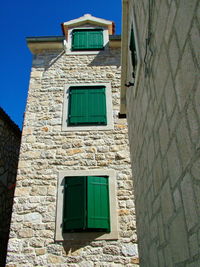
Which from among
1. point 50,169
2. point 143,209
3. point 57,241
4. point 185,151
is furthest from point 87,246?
point 185,151

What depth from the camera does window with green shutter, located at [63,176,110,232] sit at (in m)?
5.49

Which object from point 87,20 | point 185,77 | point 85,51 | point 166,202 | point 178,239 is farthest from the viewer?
point 87,20

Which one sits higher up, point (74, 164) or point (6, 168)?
point (6, 168)

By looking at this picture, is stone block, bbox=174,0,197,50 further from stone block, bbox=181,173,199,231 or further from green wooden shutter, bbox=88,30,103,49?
green wooden shutter, bbox=88,30,103,49

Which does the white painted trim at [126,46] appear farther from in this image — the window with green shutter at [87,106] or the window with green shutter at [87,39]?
the window with green shutter at [87,39]

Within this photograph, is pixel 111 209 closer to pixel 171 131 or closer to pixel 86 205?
pixel 86 205

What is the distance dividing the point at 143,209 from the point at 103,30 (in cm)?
760

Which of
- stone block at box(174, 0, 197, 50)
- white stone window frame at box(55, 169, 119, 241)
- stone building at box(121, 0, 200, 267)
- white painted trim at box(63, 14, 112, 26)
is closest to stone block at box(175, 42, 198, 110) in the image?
stone building at box(121, 0, 200, 267)

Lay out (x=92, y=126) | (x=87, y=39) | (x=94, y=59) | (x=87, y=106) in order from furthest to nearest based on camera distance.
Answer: (x=87, y=39), (x=94, y=59), (x=87, y=106), (x=92, y=126)

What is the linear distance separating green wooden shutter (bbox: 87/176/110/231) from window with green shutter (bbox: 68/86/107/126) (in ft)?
5.78

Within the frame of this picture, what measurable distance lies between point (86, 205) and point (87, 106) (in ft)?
9.51

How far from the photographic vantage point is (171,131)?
2.00 meters

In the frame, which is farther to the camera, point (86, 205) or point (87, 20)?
point (87, 20)

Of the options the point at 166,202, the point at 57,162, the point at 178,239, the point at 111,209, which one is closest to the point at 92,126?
the point at 57,162
